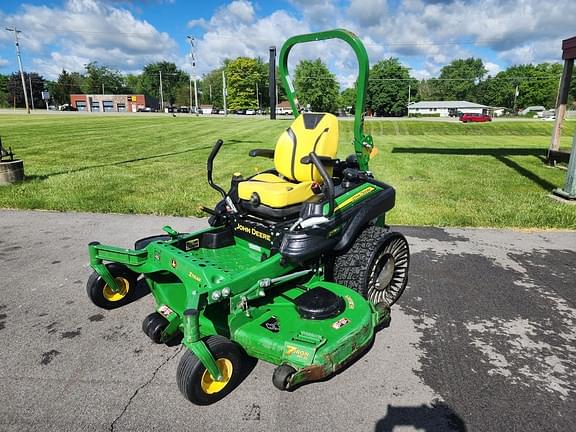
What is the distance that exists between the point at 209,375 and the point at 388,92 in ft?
262

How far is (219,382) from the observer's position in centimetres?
257

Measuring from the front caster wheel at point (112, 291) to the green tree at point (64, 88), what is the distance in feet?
381

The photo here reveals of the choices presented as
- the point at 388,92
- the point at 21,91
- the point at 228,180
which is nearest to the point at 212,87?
the point at 21,91

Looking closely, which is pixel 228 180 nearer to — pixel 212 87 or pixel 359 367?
pixel 359 367

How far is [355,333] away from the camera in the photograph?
8.86 ft

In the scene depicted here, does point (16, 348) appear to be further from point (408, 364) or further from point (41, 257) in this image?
point (408, 364)

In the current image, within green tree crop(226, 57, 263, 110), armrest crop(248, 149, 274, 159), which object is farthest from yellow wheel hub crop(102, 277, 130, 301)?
green tree crop(226, 57, 263, 110)

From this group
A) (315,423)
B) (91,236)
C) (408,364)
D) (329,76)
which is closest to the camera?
(315,423)

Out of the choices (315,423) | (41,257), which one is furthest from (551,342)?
(41,257)

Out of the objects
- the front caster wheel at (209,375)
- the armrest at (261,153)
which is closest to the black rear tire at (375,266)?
the front caster wheel at (209,375)

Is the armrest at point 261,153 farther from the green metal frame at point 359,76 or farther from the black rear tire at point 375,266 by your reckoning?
the black rear tire at point 375,266

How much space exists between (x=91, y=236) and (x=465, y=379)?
480 cm

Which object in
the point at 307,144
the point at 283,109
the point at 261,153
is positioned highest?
the point at 283,109

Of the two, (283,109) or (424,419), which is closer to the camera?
(424,419)
